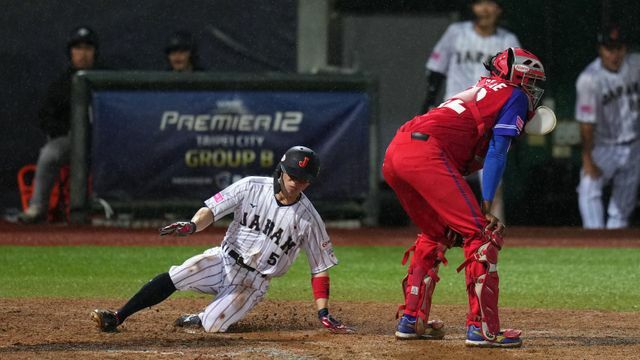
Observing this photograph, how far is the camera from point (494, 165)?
6.35 m

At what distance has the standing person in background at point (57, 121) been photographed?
1269 cm

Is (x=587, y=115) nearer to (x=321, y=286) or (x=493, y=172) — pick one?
(x=321, y=286)

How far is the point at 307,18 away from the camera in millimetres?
13781

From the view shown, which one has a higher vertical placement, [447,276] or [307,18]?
[307,18]

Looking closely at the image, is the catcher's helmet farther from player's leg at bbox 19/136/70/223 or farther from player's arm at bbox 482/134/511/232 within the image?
player's arm at bbox 482/134/511/232

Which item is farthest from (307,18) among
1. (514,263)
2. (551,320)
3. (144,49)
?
(551,320)

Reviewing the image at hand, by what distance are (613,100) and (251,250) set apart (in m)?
7.53

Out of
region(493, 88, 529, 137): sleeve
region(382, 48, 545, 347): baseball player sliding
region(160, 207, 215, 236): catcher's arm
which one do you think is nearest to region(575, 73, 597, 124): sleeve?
region(382, 48, 545, 347): baseball player sliding

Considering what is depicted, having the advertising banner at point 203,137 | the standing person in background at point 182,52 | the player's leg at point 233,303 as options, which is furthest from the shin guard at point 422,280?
the standing person in background at point 182,52

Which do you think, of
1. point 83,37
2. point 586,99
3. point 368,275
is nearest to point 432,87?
point 586,99

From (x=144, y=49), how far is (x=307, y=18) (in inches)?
67.8

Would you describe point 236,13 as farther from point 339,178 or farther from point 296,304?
point 296,304

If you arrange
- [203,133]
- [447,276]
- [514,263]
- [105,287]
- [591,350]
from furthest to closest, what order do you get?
[203,133] → [514,263] → [447,276] → [105,287] → [591,350]

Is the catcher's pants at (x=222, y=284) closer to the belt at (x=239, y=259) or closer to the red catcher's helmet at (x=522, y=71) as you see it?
the belt at (x=239, y=259)
